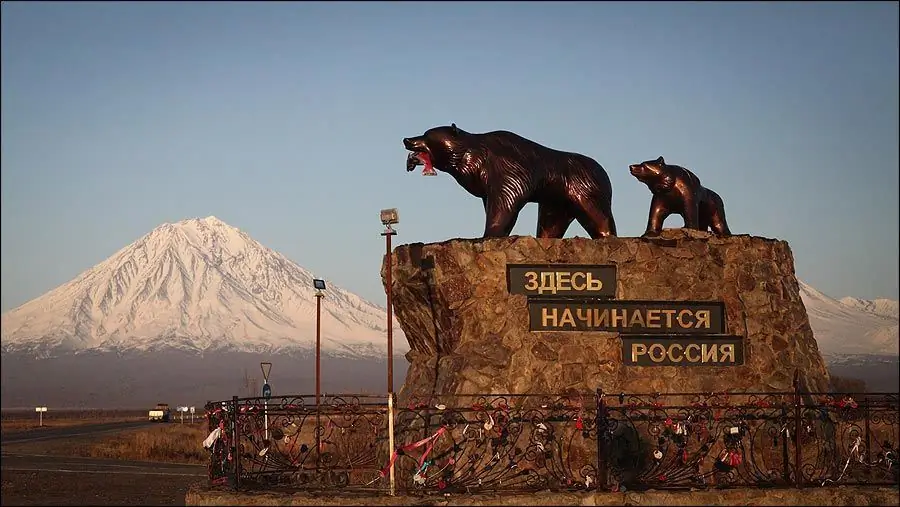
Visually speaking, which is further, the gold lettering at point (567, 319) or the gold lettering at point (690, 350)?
the gold lettering at point (690, 350)

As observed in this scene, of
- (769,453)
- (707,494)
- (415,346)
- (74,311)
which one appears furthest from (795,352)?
(74,311)

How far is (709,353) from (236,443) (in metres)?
6.40

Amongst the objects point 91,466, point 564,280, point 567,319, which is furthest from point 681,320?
point 91,466

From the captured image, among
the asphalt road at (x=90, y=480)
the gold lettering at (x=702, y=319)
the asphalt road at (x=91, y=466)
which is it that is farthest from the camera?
the asphalt road at (x=91, y=466)

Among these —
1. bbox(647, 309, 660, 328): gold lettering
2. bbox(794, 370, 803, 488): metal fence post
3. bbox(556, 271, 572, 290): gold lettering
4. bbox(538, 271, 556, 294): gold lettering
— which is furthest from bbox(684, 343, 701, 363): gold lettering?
bbox(538, 271, 556, 294): gold lettering

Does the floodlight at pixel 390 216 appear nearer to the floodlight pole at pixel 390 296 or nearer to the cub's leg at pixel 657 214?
the floodlight pole at pixel 390 296

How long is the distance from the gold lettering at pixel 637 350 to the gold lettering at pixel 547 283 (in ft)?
4.28

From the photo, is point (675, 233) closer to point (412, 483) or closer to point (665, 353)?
point (665, 353)

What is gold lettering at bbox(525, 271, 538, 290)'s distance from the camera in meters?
14.3

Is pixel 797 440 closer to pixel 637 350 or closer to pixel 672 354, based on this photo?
pixel 672 354

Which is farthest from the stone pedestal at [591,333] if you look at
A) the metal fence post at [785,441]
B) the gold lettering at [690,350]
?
the metal fence post at [785,441]

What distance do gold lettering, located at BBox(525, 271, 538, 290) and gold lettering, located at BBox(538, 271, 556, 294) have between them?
0.09m

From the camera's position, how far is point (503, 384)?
14.0 m

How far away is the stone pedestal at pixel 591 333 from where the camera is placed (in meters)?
14.1
